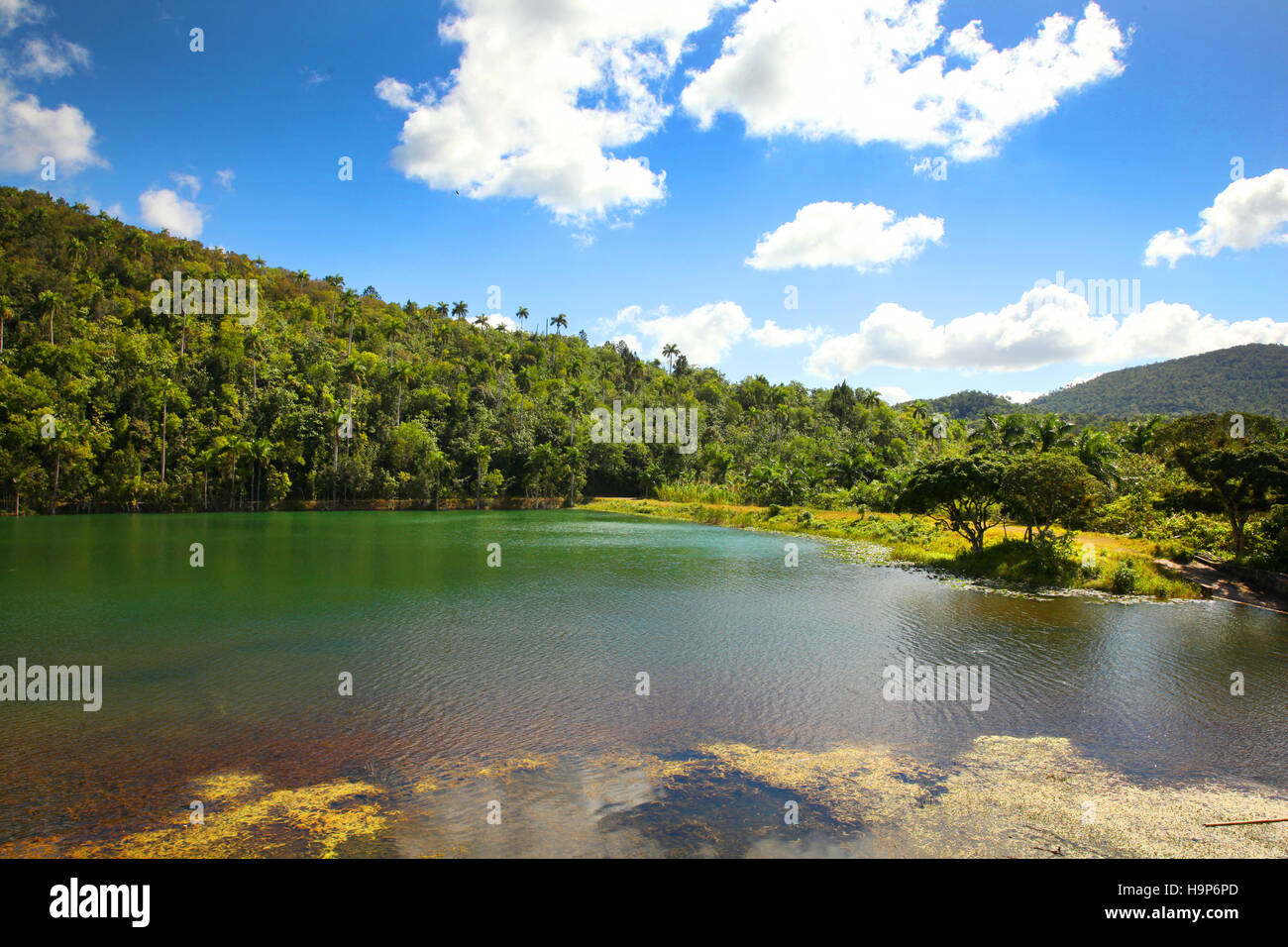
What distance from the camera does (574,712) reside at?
1182 cm

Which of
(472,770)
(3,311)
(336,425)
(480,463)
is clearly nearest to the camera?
(472,770)

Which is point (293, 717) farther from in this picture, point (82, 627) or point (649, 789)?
point (82, 627)

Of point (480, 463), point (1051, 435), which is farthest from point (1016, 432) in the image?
point (480, 463)

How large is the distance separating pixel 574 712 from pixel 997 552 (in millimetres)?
24207

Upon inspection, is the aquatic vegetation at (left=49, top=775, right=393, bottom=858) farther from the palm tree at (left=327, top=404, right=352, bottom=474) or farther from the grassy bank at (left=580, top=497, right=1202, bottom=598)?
the palm tree at (left=327, top=404, right=352, bottom=474)

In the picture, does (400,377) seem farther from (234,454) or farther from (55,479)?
(55,479)

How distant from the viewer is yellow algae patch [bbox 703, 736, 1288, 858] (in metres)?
7.45

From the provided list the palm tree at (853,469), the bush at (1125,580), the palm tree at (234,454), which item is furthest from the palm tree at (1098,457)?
the palm tree at (234,454)

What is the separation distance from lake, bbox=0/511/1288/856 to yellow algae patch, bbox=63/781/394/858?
37mm

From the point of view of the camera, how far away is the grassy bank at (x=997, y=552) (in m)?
23.7

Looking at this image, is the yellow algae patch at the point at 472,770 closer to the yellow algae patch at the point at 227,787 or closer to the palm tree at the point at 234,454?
the yellow algae patch at the point at 227,787

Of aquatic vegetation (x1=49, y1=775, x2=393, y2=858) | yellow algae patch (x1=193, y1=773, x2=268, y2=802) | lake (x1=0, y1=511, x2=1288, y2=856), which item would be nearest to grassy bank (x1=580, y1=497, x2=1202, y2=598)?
lake (x1=0, y1=511, x2=1288, y2=856)
